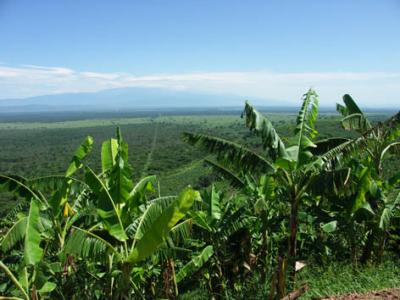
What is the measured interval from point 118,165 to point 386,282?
13.7 feet

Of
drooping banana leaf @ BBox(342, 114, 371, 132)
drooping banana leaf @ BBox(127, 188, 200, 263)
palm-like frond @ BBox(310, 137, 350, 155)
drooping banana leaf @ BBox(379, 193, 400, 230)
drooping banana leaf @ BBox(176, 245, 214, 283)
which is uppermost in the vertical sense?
drooping banana leaf @ BBox(342, 114, 371, 132)

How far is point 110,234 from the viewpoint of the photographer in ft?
16.4

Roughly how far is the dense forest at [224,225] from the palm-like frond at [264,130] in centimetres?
2

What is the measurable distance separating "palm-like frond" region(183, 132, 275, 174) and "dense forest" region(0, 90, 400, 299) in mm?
16

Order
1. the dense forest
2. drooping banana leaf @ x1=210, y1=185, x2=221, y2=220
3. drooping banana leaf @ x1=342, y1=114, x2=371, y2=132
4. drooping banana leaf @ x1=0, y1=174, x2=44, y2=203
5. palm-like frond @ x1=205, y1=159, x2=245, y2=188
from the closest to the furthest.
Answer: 1. the dense forest
2. drooping banana leaf @ x1=0, y1=174, x2=44, y2=203
3. drooping banana leaf @ x1=210, y1=185, x2=221, y2=220
4. palm-like frond @ x1=205, y1=159, x2=245, y2=188
5. drooping banana leaf @ x1=342, y1=114, x2=371, y2=132

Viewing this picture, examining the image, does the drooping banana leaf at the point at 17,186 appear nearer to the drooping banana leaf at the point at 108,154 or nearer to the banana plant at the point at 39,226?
the banana plant at the point at 39,226

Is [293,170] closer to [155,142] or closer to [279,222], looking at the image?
[279,222]

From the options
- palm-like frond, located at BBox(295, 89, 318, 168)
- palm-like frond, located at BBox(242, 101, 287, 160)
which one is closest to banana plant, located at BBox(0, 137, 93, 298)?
palm-like frond, located at BBox(242, 101, 287, 160)

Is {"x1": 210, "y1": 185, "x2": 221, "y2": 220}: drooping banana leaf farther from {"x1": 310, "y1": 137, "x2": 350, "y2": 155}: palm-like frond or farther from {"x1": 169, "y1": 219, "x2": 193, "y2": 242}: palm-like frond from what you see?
{"x1": 310, "y1": 137, "x2": 350, "y2": 155}: palm-like frond

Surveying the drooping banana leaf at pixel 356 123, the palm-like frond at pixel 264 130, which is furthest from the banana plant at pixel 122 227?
the drooping banana leaf at pixel 356 123

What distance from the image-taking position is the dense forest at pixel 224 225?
Answer: 5051 mm

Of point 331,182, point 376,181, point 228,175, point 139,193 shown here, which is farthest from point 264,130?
point 376,181

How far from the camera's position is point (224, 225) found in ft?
20.2

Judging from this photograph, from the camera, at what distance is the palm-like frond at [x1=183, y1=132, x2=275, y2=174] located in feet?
18.8
